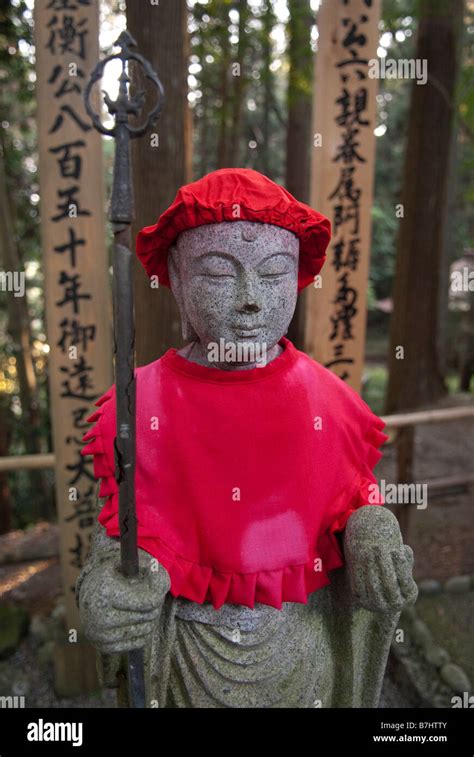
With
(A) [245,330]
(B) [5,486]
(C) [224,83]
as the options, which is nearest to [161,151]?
(A) [245,330]

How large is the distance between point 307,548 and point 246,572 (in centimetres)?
20

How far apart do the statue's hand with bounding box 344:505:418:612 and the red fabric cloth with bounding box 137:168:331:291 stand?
2.87ft

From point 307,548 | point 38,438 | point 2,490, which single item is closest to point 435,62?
point 307,548

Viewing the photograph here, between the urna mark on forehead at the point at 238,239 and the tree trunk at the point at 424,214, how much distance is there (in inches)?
169

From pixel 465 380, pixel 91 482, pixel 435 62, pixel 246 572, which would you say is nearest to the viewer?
pixel 246 572

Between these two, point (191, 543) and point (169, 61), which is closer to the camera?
point (191, 543)

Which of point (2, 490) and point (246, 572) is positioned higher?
point (246, 572)

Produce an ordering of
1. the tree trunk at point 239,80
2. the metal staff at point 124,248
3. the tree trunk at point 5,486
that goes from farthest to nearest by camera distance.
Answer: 1. the tree trunk at point 5,486
2. the tree trunk at point 239,80
3. the metal staff at point 124,248

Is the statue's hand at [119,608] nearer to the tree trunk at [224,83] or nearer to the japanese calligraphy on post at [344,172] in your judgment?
the japanese calligraphy on post at [344,172]

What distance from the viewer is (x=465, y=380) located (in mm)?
10820

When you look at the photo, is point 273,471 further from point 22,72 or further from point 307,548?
point 22,72

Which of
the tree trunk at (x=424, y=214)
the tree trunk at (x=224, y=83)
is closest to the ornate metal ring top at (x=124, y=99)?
the tree trunk at (x=424, y=214)

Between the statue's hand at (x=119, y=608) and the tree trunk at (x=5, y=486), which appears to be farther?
the tree trunk at (x=5, y=486)

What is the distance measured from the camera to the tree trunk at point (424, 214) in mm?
5535
